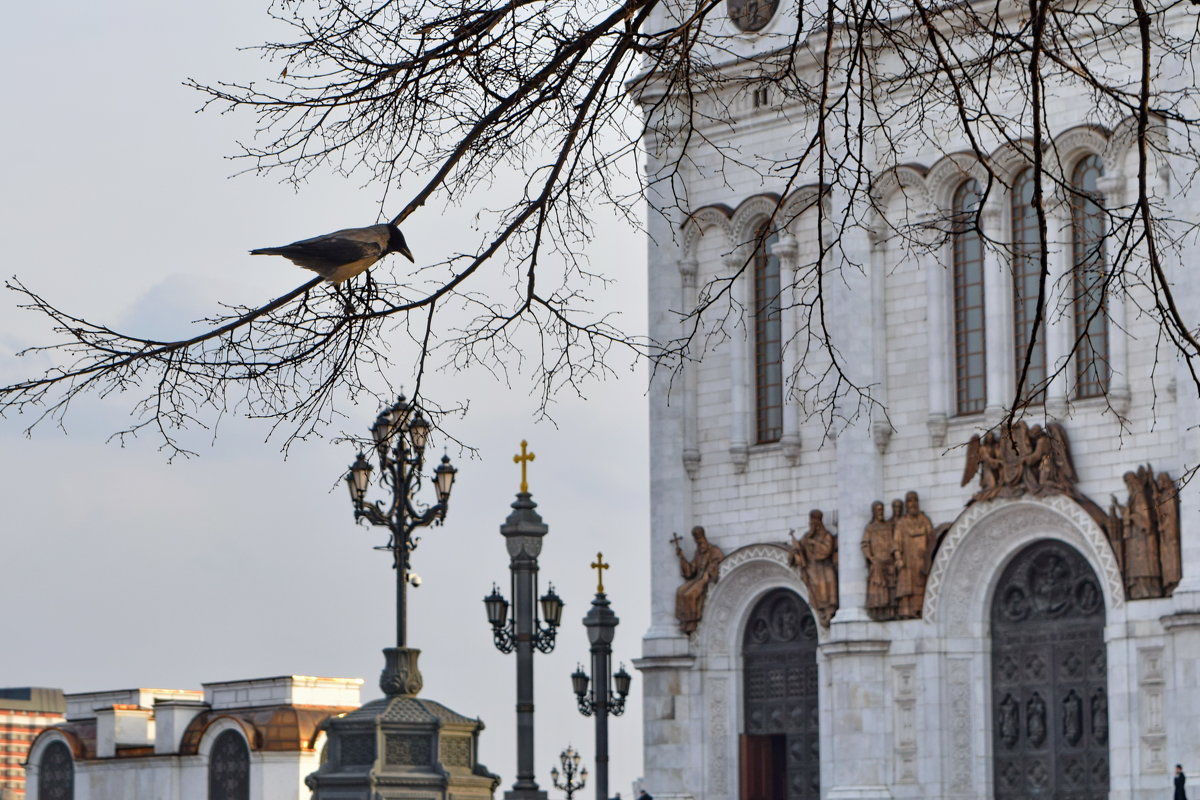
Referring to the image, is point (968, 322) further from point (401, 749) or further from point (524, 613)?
point (401, 749)

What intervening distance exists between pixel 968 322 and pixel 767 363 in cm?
372

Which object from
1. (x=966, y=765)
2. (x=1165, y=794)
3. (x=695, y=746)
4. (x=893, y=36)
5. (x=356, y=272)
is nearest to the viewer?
(x=356, y=272)

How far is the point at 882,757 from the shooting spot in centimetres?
3278

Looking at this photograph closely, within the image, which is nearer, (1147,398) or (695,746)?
(1147,398)

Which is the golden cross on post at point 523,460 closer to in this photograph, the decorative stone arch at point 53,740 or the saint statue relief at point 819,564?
the saint statue relief at point 819,564

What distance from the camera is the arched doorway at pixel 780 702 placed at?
34.5m

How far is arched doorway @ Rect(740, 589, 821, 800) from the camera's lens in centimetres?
3450

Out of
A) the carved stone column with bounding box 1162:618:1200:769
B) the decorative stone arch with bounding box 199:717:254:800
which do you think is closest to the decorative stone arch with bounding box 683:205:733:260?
the carved stone column with bounding box 1162:618:1200:769

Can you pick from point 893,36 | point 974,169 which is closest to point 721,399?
point 974,169

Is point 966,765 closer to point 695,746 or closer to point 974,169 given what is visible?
point 695,746

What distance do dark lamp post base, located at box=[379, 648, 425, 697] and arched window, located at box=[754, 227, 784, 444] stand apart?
15.3 m

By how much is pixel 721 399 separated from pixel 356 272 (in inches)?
1096

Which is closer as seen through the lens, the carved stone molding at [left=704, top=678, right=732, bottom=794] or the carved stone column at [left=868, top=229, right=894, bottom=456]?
the carved stone column at [left=868, top=229, right=894, bottom=456]

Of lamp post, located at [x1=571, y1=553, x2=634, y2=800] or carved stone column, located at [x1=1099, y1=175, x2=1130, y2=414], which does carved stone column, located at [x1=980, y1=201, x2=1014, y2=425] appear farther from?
lamp post, located at [x1=571, y1=553, x2=634, y2=800]
